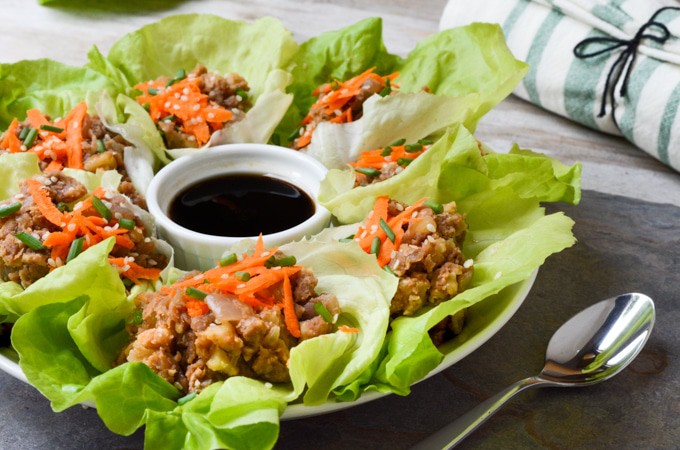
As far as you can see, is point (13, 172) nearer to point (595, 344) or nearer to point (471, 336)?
point (471, 336)

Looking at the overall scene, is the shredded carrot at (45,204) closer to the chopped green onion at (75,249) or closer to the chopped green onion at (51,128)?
the chopped green onion at (75,249)

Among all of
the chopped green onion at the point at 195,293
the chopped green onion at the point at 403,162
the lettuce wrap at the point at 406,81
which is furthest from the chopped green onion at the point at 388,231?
the lettuce wrap at the point at 406,81

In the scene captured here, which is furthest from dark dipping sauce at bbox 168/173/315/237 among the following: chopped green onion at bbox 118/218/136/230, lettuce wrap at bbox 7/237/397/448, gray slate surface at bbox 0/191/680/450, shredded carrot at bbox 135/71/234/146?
gray slate surface at bbox 0/191/680/450

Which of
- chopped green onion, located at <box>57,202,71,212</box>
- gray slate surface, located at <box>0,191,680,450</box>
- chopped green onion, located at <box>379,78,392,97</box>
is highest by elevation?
chopped green onion, located at <box>379,78,392,97</box>

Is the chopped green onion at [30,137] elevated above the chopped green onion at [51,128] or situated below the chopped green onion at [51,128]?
below

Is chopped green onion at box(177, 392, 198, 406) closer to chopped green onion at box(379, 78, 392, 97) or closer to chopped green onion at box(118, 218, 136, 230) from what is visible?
chopped green onion at box(118, 218, 136, 230)

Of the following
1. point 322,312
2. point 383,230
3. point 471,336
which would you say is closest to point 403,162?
point 383,230

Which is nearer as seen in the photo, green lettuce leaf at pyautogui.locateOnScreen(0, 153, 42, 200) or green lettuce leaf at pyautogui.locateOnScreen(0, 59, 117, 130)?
green lettuce leaf at pyautogui.locateOnScreen(0, 153, 42, 200)
